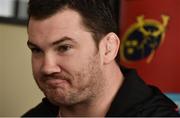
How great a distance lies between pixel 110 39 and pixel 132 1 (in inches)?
28.3

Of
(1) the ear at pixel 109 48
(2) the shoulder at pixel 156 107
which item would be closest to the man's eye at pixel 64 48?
(1) the ear at pixel 109 48

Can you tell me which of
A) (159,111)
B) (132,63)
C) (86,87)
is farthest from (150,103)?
(132,63)

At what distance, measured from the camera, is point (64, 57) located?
99cm

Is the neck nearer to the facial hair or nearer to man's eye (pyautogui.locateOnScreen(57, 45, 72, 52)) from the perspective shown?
the facial hair

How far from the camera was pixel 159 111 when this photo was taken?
3.24ft

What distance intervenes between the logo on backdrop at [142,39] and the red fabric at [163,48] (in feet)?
0.05

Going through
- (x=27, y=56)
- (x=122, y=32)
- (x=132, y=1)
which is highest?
(x=132, y=1)

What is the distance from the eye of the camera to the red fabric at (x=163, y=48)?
1.58 m

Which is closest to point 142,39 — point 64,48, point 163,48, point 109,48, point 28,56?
point 163,48

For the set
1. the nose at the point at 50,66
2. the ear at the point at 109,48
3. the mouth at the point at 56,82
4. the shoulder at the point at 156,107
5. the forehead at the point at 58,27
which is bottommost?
the shoulder at the point at 156,107

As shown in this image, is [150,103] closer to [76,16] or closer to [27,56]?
[76,16]

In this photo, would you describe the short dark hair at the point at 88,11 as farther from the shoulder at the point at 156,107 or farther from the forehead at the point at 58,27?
the shoulder at the point at 156,107

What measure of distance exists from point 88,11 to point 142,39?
693 millimetres

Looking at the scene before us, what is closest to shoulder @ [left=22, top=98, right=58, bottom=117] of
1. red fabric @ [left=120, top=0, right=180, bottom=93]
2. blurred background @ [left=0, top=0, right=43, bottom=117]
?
blurred background @ [left=0, top=0, right=43, bottom=117]
